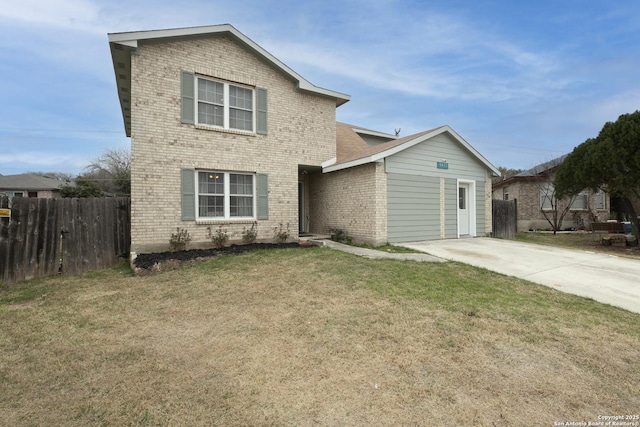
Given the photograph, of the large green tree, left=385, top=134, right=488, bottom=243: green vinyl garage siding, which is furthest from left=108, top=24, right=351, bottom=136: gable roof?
the large green tree

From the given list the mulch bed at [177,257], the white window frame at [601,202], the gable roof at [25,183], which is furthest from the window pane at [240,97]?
the gable roof at [25,183]

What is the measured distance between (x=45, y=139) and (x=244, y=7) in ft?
197

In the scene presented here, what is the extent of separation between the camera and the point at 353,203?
11969 mm

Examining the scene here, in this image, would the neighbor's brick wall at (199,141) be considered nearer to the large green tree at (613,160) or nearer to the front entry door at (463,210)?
the front entry door at (463,210)

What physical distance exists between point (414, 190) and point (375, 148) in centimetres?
226

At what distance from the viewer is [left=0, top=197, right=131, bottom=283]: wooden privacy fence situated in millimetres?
7773

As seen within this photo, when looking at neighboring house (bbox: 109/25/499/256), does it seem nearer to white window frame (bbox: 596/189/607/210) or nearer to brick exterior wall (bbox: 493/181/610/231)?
brick exterior wall (bbox: 493/181/610/231)

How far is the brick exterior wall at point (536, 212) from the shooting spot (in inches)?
867

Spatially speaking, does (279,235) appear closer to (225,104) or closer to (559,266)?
(225,104)

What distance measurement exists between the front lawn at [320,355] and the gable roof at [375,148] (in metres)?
5.81

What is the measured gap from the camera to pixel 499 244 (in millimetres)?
11789

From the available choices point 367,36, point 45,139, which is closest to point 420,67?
point 367,36

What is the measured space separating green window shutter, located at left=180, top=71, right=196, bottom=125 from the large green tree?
52.8ft

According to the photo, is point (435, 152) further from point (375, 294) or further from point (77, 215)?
point (77, 215)
